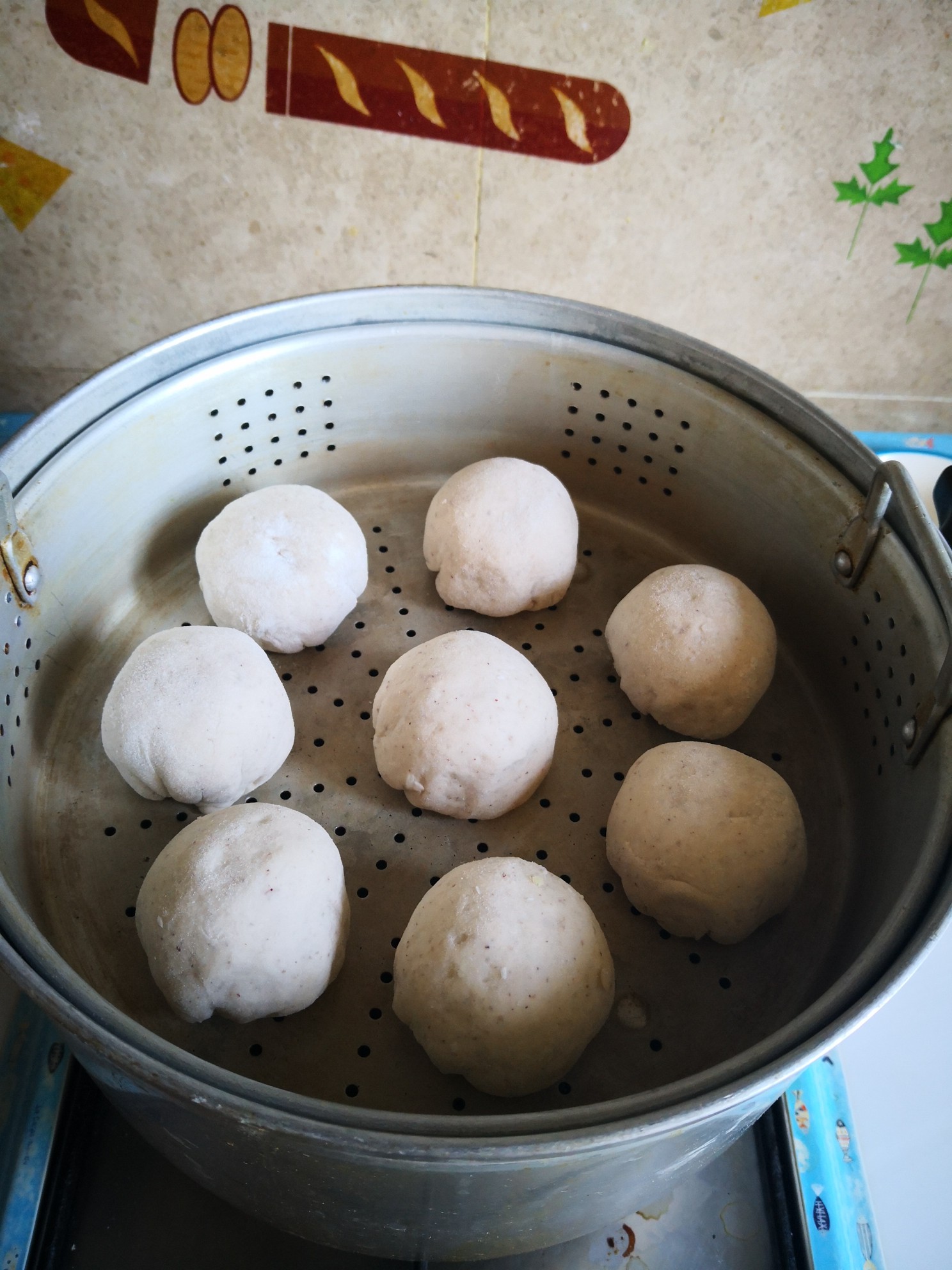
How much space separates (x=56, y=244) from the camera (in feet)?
3.96

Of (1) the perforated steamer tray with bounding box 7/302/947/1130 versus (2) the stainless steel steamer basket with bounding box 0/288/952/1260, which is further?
(1) the perforated steamer tray with bounding box 7/302/947/1130

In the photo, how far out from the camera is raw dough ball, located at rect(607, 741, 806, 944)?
0.78m

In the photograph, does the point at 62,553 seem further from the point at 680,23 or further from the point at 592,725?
the point at 680,23

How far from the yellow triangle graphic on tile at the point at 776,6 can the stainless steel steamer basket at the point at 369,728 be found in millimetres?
459

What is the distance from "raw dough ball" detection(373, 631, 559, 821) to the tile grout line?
0.64 meters

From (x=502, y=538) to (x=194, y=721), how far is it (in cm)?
39

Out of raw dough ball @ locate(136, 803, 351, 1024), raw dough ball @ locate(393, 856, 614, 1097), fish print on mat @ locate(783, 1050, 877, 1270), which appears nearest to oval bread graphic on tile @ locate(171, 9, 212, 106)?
raw dough ball @ locate(136, 803, 351, 1024)

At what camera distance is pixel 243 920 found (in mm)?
722

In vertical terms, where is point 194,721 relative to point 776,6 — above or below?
below

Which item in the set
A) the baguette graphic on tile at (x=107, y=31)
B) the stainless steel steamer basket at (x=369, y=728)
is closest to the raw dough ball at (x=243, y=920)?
the stainless steel steamer basket at (x=369, y=728)

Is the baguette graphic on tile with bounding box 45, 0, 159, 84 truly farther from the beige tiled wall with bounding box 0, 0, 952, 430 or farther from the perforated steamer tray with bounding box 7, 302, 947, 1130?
the perforated steamer tray with bounding box 7, 302, 947, 1130

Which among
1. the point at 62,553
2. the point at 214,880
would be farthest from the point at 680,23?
the point at 214,880

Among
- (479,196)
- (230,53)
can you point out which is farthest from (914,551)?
(230,53)

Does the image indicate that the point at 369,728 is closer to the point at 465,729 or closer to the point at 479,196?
the point at 465,729
